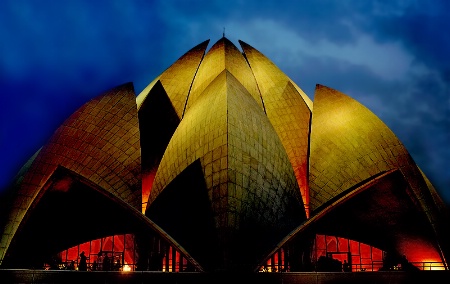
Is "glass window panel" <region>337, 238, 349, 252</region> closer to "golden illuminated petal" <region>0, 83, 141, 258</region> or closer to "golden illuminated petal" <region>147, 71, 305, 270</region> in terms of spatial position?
"golden illuminated petal" <region>147, 71, 305, 270</region>

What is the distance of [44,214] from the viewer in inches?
692

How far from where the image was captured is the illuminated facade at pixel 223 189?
48.2 ft

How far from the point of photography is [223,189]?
14289mm

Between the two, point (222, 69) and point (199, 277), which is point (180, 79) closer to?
point (222, 69)

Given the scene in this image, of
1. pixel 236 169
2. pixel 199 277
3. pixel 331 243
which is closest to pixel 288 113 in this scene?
pixel 331 243

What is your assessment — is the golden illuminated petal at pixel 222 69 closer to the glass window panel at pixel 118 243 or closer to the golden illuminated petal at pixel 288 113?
the golden illuminated petal at pixel 288 113

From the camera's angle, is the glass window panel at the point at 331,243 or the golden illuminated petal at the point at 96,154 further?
the glass window panel at the point at 331,243

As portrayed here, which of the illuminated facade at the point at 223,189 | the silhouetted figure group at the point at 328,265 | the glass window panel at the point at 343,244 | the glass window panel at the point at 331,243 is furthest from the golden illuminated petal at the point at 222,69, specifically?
the silhouetted figure group at the point at 328,265

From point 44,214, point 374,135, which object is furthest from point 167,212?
point 374,135

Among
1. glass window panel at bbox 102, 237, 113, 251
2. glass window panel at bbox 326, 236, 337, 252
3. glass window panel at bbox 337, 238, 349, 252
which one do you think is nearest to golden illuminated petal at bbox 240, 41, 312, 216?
glass window panel at bbox 326, 236, 337, 252

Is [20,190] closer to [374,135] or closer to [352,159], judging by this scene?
[352,159]

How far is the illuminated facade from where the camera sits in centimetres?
1469

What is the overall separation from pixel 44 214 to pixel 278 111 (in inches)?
390

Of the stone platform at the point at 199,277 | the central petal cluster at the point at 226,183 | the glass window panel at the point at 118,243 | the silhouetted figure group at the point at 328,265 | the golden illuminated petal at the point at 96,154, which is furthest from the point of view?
the glass window panel at the point at 118,243
